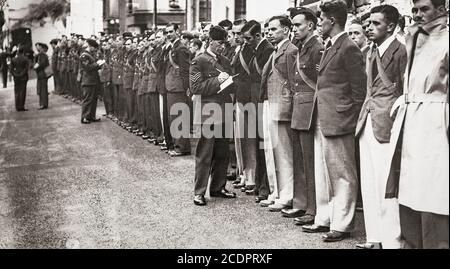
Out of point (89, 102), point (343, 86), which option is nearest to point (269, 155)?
point (343, 86)

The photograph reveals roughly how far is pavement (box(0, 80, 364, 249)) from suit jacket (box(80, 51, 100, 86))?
3.74 metres

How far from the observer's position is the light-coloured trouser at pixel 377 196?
199 inches

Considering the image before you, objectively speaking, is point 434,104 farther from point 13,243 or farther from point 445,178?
point 13,243

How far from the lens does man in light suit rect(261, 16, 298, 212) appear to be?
22.7ft

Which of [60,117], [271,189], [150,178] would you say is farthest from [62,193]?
[60,117]

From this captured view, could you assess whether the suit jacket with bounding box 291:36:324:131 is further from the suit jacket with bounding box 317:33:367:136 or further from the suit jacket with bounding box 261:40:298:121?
the suit jacket with bounding box 317:33:367:136

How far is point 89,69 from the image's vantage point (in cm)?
1598

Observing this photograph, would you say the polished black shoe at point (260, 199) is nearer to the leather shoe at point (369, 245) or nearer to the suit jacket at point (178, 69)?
Result: the leather shoe at point (369, 245)

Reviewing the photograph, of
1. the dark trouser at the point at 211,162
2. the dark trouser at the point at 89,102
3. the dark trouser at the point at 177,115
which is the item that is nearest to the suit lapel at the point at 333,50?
the dark trouser at the point at 211,162

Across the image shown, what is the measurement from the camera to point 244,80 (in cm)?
810

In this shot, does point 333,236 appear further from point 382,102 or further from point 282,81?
point 282,81

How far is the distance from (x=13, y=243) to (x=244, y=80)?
3615 millimetres

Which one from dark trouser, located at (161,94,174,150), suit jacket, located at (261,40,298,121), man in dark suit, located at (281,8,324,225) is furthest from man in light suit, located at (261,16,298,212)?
dark trouser, located at (161,94,174,150)

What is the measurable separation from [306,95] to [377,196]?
4.55 ft
